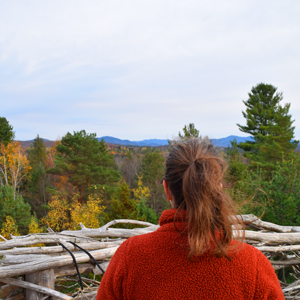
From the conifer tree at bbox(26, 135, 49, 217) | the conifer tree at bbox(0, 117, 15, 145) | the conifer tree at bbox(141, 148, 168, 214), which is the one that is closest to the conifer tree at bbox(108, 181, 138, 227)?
the conifer tree at bbox(141, 148, 168, 214)

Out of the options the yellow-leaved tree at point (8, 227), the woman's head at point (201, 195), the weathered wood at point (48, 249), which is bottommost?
the yellow-leaved tree at point (8, 227)

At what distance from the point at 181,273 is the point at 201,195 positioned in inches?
11.8

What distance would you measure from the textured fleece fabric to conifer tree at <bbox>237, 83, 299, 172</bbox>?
2014 cm

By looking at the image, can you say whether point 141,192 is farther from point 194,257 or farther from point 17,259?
point 194,257

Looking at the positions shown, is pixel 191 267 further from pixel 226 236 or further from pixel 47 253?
pixel 47 253

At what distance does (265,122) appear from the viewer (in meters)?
25.1

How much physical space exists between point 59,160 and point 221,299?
21777mm

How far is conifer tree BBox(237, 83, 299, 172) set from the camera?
20328 millimetres

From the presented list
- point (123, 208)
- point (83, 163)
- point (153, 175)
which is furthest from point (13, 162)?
point (123, 208)

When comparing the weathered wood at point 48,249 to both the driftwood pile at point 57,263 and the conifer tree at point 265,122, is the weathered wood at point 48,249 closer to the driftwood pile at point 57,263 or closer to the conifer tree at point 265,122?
the driftwood pile at point 57,263

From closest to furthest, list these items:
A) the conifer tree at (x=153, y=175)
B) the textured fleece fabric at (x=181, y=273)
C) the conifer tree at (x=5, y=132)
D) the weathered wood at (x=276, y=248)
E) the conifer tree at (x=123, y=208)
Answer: the textured fleece fabric at (x=181, y=273) < the weathered wood at (x=276, y=248) < the conifer tree at (x=123, y=208) < the conifer tree at (x=153, y=175) < the conifer tree at (x=5, y=132)

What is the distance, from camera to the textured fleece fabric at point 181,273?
88 centimetres

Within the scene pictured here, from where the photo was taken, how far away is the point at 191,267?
0.89m

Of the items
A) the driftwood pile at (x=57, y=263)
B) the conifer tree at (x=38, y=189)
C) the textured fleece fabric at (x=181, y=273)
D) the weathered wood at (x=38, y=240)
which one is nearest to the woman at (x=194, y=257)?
the textured fleece fabric at (x=181, y=273)
